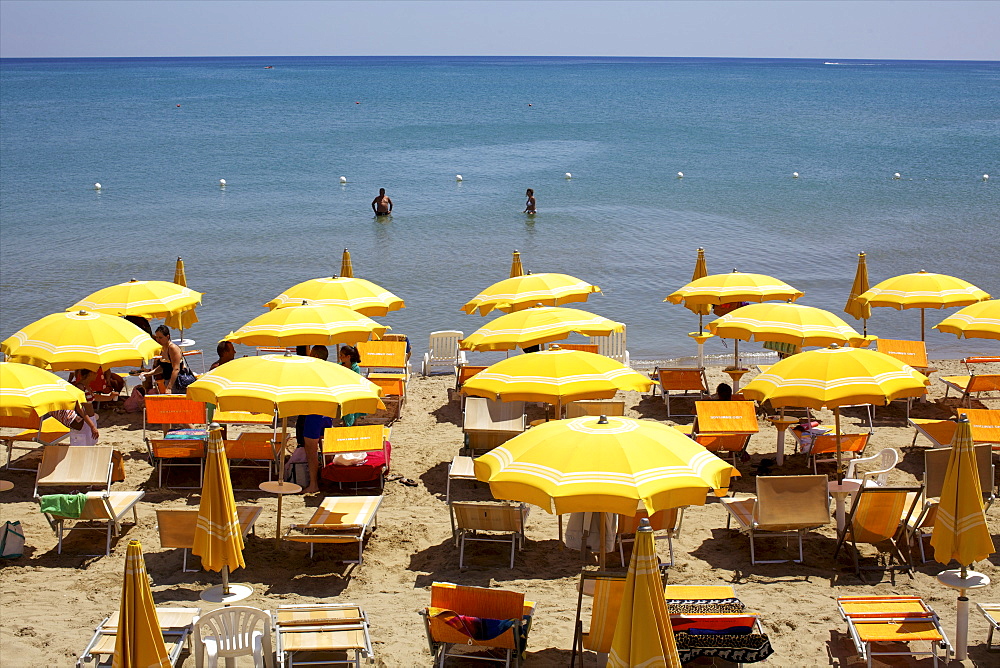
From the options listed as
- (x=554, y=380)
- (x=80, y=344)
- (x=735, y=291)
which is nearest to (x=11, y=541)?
(x=80, y=344)

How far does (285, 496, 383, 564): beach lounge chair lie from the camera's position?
26.1ft

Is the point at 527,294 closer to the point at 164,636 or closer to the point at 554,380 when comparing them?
the point at 554,380

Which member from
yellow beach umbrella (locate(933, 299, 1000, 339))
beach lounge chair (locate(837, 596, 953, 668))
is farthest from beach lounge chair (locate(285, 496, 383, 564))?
yellow beach umbrella (locate(933, 299, 1000, 339))

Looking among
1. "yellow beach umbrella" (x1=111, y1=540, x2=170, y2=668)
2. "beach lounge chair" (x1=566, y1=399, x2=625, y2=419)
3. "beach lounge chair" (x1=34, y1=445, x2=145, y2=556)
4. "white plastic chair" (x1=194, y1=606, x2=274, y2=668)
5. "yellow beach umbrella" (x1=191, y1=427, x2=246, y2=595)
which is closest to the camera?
"yellow beach umbrella" (x1=111, y1=540, x2=170, y2=668)

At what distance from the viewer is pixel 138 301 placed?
12.3 meters

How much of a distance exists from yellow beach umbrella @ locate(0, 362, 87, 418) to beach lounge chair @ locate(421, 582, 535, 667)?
14.2ft

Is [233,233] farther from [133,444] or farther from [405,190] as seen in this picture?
[133,444]

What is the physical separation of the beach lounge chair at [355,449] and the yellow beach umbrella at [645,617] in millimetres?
5019

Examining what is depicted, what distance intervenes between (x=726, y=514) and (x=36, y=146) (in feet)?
197

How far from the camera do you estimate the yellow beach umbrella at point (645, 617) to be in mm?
4898

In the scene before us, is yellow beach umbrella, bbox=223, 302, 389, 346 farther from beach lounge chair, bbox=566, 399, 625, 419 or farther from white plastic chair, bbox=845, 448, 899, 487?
white plastic chair, bbox=845, 448, 899, 487

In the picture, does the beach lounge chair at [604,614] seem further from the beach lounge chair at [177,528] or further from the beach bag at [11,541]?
the beach bag at [11,541]

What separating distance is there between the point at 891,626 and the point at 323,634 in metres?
3.62

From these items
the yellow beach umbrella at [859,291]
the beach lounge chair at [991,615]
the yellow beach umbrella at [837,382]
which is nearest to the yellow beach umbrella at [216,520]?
the yellow beach umbrella at [837,382]
